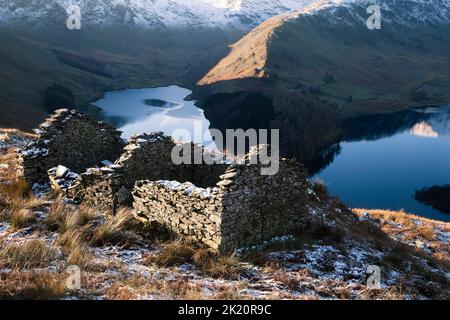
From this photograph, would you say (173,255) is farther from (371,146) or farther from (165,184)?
(371,146)

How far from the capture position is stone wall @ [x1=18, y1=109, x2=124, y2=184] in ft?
53.5

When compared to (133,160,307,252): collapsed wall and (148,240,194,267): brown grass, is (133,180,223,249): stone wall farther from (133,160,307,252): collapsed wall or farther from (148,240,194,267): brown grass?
(148,240,194,267): brown grass

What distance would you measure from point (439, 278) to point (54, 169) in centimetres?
1345

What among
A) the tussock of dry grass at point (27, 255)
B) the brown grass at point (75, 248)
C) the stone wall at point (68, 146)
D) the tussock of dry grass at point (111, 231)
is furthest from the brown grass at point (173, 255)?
the stone wall at point (68, 146)

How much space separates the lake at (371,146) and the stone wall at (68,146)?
39.5 m

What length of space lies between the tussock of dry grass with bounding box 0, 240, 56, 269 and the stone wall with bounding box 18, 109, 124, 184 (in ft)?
24.9

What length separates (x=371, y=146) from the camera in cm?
9756

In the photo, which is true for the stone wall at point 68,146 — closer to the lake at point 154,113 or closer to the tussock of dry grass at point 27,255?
the tussock of dry grass at point 27,255

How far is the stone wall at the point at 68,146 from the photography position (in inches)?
642

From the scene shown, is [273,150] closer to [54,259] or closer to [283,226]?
[283,226]

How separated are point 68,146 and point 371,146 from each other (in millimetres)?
89781

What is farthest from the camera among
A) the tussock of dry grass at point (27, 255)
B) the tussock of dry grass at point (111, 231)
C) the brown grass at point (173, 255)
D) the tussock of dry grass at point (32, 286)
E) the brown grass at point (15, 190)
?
the brown grass at point (15, 190)

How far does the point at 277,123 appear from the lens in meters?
118

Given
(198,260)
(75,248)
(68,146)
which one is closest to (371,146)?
(68,146)
